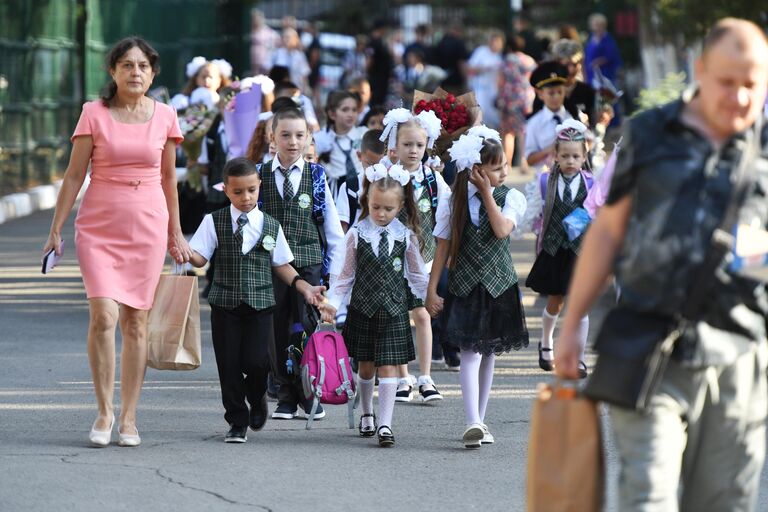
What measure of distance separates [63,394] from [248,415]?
160cm

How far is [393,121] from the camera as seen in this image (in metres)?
8.57

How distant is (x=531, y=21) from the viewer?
44.9 m

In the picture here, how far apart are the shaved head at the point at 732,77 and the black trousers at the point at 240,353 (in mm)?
3690

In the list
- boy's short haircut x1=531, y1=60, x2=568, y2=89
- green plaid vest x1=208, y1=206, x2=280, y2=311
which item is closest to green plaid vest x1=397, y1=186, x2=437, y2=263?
green plaid vest x1=208, y1=206, x2=280, y2=311

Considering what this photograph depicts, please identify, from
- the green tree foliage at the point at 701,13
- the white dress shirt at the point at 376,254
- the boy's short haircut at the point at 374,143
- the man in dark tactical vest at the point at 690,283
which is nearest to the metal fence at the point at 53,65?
the green tree foliage at the point at 701,13

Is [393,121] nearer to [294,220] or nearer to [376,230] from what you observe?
[294,220]

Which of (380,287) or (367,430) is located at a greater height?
(380,287)

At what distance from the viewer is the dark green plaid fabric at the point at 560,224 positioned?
9.62m

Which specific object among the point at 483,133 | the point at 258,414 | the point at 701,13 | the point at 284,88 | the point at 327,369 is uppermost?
the point at 701,13

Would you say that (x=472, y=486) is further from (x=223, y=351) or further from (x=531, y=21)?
(x=531, y=21)

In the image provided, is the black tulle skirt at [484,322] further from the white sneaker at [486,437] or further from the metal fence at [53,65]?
the metal fence at [53,65]

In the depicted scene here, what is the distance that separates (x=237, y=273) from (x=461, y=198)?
1191 millimetres

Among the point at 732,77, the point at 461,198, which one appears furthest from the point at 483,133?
the point at 732,77

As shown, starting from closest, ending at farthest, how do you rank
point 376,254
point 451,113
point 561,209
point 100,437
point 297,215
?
point 100,437
point 376,254
point 297,215
point 451,113
point 561,209
